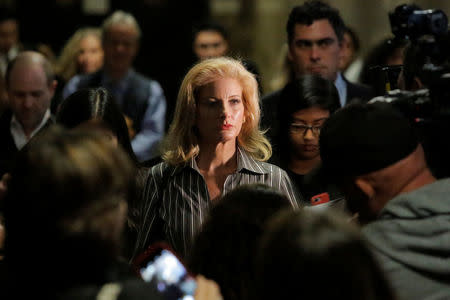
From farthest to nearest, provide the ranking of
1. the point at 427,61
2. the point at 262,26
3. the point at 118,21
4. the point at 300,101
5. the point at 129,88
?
A: the point at 262,26
the point at 118,21
the point at 129,88
the point at 300,101
the point at 427,61

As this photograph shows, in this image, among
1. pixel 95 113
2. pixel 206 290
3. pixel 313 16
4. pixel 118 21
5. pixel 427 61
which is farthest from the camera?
pixel 118 21

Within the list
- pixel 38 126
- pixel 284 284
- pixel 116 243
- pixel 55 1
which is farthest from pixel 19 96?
pixel 55 1

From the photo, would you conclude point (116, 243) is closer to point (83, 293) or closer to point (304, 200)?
point (83, 293)

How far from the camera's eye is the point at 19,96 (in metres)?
4.67

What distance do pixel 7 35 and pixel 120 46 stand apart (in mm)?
2452

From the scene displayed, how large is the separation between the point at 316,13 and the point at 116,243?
11.0ft

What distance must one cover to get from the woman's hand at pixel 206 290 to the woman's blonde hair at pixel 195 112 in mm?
1379

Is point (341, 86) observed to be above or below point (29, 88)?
below

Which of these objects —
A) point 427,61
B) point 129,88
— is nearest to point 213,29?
point 129,88

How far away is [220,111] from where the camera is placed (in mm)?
3434

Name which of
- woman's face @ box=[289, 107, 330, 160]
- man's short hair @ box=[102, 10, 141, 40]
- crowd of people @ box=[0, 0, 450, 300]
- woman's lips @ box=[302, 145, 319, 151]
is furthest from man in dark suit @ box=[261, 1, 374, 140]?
man's short hair @ box=[102, 10, 141, 40]

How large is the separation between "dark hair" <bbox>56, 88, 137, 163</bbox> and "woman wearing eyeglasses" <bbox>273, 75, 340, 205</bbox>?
2.65ft

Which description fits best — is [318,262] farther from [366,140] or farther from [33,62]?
[33,62]

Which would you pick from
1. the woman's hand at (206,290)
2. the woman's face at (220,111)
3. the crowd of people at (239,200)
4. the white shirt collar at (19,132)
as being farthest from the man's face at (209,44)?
the woman's hand at (206,290)
